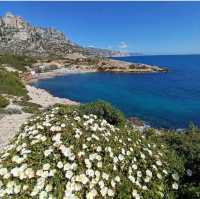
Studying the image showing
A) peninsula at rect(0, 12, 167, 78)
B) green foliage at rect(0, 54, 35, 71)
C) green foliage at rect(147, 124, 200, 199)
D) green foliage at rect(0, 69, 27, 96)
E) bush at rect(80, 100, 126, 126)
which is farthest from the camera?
peninsula at rect(0, 12, 167, 78)

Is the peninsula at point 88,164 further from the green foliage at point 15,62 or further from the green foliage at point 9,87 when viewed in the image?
the green foliage at point 15,62

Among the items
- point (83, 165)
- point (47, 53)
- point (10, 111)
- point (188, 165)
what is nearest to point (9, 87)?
point (10, 111)

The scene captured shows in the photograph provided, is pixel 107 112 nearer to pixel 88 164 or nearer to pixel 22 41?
pixel 88 164

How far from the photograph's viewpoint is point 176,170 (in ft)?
17.8

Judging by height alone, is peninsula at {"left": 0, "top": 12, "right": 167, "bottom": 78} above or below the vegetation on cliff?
below

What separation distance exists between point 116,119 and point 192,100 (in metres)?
30.4

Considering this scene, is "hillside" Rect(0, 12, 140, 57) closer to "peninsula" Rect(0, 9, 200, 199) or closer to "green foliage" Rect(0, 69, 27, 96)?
"green foliage" Rect(0, 69, 27, 96)

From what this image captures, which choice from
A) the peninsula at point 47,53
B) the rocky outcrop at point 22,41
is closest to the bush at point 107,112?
the peninsula at point 47,53

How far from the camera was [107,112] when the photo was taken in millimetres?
8266

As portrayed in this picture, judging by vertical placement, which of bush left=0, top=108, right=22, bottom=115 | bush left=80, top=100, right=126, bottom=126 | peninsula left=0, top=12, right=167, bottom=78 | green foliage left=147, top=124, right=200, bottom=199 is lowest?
peninsula left=0, top=12, right=167, bottom=78

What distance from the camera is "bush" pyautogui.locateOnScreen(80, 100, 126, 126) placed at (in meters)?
8.07

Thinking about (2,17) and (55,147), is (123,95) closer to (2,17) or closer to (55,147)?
(55,147)

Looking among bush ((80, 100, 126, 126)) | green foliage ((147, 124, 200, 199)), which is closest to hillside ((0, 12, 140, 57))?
bush ((80, 100, 126, 126))

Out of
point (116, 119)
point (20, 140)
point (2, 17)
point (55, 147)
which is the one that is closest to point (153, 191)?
point (55, 147)
